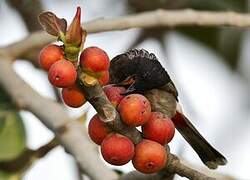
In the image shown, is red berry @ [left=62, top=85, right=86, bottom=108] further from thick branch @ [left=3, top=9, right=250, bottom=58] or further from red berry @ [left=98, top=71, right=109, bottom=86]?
thick branch @ [left=3, top=9, right=250, bottom=58]

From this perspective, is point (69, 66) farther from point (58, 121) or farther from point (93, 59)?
point (58, 121)

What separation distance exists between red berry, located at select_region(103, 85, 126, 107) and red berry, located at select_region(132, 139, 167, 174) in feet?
0.21

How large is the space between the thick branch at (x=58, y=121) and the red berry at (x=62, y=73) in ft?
1.85

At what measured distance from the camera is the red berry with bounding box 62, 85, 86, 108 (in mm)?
937

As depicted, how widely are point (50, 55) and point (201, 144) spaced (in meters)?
0.49

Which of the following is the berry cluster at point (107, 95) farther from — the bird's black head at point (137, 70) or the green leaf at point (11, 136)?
the green leaf at point (11, 136)

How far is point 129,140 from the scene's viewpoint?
98cm

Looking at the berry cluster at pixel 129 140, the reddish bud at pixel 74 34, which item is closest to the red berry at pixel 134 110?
the berry cluster at pixel 129 140

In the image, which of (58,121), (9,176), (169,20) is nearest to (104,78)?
(58,121)

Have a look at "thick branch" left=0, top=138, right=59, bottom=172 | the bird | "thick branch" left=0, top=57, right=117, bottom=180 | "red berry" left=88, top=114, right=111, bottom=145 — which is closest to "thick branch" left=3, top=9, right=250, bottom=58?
"thick branch" left=0, top=57, right=117, bottom=180

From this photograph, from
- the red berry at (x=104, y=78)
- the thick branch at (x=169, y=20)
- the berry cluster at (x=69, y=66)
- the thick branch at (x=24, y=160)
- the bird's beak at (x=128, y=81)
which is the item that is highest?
the berry cluster at (x=69, y=66)

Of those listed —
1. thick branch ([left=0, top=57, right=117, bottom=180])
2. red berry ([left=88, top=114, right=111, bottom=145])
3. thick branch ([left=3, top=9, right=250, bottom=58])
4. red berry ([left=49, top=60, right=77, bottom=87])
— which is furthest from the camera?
thick branch ([left=3, top=9, right=250, bottom=58])

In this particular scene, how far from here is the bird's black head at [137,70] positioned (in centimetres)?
105

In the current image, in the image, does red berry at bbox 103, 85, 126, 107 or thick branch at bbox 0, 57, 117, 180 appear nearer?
red berry at bbox 103, 85, 126, 107
